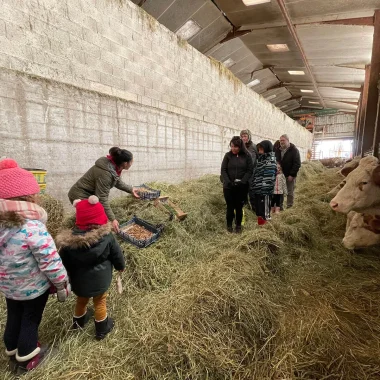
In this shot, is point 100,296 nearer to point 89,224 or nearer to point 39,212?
point 89,224

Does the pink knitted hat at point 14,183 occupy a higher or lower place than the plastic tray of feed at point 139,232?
higher

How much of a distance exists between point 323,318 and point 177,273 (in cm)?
141

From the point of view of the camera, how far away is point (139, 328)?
1.88m

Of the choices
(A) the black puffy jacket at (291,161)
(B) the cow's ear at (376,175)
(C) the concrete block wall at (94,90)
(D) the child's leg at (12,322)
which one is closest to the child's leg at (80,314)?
(D) the child's leg at (12,322)

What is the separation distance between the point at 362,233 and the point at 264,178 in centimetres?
144

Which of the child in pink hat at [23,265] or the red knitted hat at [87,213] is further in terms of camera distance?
the red knitted hat at [87,213]

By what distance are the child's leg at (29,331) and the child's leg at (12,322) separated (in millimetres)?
62

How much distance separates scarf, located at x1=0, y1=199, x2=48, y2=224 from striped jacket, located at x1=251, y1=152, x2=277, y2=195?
3.08 meters

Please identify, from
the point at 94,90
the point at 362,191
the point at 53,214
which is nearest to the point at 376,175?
the point at 362,191

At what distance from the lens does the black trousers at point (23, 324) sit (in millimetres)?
1573

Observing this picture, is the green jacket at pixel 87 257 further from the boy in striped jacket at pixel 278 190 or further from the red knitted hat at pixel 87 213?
the boy in striped jacket at pixel 278 190

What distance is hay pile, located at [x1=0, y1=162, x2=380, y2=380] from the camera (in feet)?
5.11

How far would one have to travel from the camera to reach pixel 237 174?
3.77 m

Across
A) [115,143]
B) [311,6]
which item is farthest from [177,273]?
[311,6]
